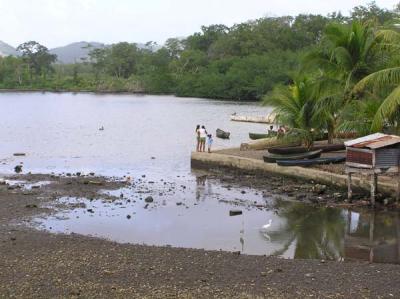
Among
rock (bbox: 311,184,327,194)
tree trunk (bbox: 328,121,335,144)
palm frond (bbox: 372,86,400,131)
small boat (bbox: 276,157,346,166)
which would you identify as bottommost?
rock (bbox: 311,184,327,194)

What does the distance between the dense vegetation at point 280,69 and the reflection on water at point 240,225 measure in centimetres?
397

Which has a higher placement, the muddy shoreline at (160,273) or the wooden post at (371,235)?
the muddy shoreline at (160,273)

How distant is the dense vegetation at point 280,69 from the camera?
22.7 m

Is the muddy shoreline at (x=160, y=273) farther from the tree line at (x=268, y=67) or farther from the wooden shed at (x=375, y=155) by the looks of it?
the tree line at (x=268, y=67)

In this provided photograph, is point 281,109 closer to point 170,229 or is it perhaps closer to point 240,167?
point 240,167

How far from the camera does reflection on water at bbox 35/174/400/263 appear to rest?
15.3 m

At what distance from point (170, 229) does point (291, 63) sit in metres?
91.5

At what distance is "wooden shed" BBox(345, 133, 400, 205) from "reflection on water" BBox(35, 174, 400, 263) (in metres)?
1.42

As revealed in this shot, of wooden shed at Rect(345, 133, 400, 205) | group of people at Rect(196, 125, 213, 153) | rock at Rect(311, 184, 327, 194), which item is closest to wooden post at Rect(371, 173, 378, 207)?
wooden shed at Rect(345, 133, 400, 205)

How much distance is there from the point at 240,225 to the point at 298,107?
1234cm

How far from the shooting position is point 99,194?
2206 cm

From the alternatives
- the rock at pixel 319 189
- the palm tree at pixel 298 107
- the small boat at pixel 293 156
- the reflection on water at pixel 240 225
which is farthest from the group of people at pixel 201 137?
the rock at pixel 319 189

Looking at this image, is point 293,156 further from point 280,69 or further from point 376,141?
point 280,69

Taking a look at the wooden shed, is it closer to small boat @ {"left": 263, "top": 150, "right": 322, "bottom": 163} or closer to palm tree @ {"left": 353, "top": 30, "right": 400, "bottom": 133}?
palm tree @ {"left": 353, "top": 30, "right": 400, "bottom": 133}
